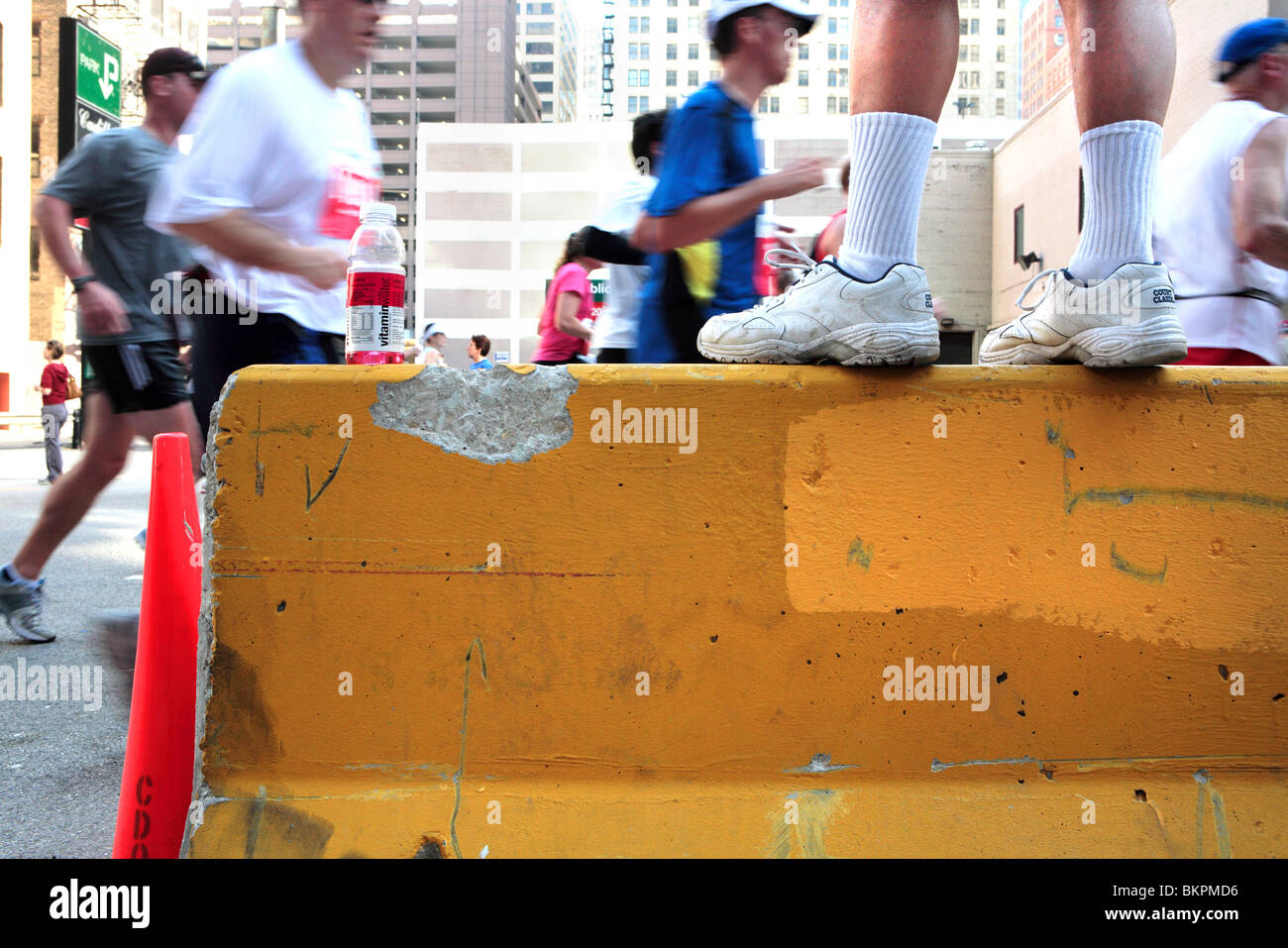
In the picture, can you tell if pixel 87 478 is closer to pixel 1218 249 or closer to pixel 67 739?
pixel 67 739

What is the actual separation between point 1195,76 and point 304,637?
1933cm

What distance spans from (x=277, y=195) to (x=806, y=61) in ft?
438

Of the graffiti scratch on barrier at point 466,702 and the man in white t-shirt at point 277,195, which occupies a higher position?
the man in white t-shirt at point 277,195

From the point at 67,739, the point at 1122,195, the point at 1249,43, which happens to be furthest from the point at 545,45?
the point at 1122,195

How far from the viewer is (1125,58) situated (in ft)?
6.57

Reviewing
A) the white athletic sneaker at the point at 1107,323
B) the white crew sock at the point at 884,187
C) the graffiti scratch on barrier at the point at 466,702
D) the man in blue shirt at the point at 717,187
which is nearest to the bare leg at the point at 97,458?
the man in blue shirt at the point at 717,187

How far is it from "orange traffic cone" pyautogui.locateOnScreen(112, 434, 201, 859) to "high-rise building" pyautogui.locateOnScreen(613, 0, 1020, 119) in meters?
122

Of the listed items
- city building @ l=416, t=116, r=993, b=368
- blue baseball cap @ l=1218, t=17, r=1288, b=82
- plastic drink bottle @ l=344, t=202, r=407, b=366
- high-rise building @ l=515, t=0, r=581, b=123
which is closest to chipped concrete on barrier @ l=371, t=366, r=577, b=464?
plastic drink bottle @ l=344, t=202, r=407, b=366

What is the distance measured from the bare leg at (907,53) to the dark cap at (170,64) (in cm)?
315

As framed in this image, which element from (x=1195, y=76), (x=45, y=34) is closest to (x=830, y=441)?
(x=1195, y=76)

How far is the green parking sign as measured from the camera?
10.9 meters

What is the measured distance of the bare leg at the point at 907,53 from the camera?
1.99m
